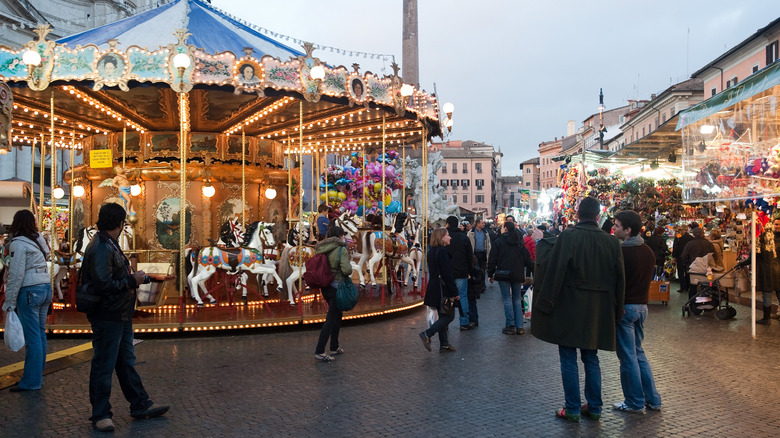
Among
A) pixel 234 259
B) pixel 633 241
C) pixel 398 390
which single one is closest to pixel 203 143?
pixel 234 259

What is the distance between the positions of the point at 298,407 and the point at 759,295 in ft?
40.5

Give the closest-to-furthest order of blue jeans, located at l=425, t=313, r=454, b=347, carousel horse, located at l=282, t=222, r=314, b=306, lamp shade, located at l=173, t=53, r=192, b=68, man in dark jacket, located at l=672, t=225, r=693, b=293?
blue jeans, located at l=425, t=313, r=454, b=347, lamp shade, located at l=173, t=53, r=192, b=68, carousel horse, located at l=282, t=222, r=314, b=306, man in dark jacket, located at l=672, t=225, r=693, b=293

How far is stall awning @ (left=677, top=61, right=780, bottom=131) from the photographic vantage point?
31.1 ft

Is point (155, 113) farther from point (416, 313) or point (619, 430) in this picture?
point (619, 430)

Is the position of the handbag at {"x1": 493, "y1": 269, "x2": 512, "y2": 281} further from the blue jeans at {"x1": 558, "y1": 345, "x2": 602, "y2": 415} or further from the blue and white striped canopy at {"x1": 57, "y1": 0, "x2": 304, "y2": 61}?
the blue and white striped canopy at {"x1": 57, "y1": 0, "x2": 304, "y2": 61}

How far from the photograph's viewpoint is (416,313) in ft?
44.6

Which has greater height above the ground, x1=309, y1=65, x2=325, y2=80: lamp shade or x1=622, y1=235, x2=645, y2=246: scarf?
x1=309, y1=65, x2=325, y2=80: lamp shade

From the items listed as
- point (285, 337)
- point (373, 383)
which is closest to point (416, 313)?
point (285, 337)

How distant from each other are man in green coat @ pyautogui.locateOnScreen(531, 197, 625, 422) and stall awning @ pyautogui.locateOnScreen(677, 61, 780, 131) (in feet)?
17.6

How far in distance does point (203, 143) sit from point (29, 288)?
8.82m

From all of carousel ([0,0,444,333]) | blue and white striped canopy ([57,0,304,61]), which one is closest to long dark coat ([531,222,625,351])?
carousel ([0,0,444,333])

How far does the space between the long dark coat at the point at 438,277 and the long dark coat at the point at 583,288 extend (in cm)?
325

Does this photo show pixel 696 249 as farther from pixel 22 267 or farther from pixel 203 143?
pixel 22 267

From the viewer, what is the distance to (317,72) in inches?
445
